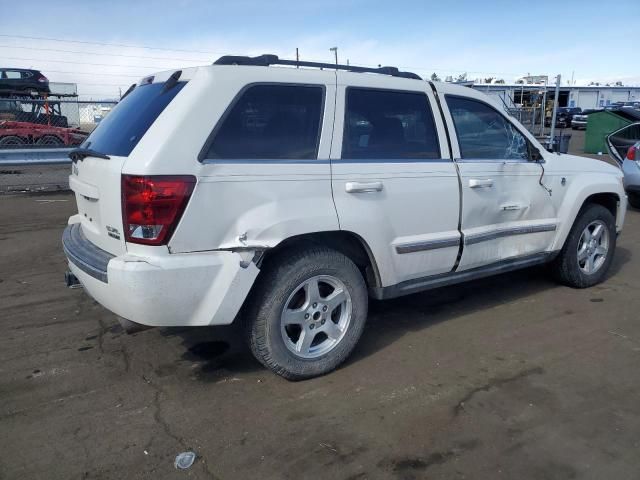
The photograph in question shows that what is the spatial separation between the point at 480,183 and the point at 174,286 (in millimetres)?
2411

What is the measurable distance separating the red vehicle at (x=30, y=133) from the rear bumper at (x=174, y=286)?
13.3 meters

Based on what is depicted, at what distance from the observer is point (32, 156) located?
35.6 feet

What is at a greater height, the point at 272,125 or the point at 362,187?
the point at 272,125

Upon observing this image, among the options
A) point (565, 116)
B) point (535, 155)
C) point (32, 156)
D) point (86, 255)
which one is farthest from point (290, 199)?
point (565, 116)

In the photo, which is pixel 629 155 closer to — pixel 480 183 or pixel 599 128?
pixel 480 183

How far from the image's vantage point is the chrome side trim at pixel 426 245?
12.2 ft

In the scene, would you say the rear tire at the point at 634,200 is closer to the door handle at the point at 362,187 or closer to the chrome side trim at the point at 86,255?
the door handle at the point at 362,187

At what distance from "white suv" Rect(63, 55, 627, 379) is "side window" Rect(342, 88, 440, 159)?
0.01m

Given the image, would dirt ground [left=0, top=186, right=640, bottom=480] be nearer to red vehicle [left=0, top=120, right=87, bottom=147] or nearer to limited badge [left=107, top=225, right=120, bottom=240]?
limited badge [left=107, top=225, right=120, bottom=240]

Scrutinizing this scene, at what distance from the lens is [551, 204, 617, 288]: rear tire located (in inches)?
200

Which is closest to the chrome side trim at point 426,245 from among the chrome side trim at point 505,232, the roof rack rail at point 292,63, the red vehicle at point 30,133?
the chrome side trim at point 505,232

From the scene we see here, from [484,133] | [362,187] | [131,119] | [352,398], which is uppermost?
[131,119]

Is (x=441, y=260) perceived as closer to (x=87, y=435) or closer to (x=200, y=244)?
(x=200, y=244)

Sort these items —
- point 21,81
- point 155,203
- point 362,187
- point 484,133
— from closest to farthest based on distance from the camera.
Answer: point 155,203, point 362,187, point 484,133, point 21,81
